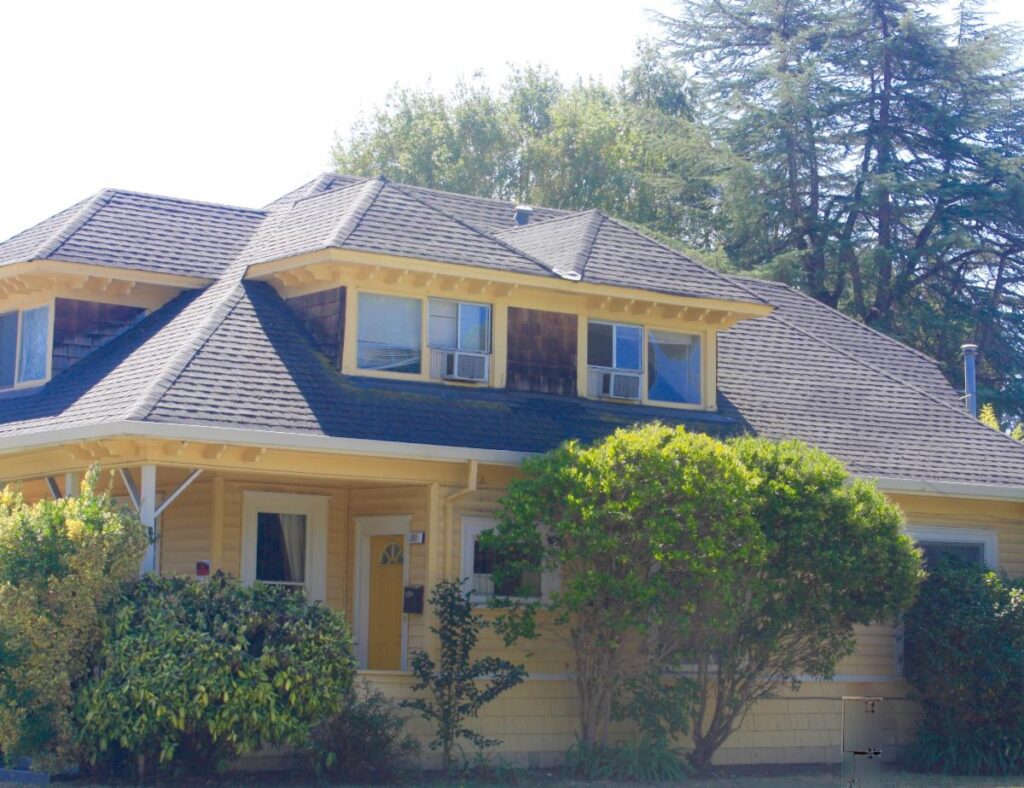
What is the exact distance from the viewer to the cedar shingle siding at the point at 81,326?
736 inches

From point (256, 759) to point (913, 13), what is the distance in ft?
95.8

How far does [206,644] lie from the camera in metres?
13.6

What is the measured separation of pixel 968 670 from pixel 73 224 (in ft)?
40.8

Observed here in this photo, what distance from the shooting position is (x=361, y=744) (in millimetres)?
15117

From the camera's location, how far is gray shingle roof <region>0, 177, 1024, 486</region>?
53.5 feet

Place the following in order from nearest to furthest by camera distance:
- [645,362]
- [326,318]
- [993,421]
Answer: [326,318] → [645,362] → [993,421]

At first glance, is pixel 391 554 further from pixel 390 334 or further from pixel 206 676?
pixel 206 676

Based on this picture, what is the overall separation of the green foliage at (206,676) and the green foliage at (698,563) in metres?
2.78

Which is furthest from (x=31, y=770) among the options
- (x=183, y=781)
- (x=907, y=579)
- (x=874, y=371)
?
(x=874, y=371)

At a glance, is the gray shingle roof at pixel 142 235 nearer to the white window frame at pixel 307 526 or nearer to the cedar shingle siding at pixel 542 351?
the white window frame at pixel 307 526

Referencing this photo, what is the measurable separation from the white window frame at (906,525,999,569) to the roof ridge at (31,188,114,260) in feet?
37.1

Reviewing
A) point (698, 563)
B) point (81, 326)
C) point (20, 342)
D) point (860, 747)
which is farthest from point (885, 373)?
point (20, 342)

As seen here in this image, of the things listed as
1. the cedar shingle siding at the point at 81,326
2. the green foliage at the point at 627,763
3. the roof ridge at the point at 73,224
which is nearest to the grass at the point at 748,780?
the green foliage at the point at 627,763

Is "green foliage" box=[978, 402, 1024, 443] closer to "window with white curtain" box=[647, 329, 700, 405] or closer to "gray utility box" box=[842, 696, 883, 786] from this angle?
"window with white curtain" box=[647, 329, 700, 405]
